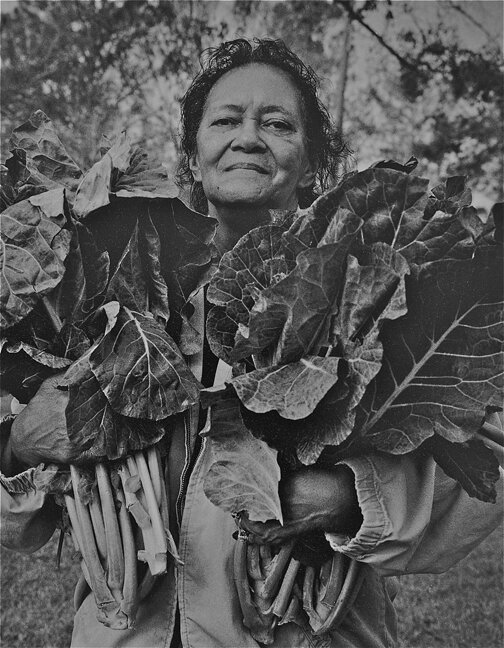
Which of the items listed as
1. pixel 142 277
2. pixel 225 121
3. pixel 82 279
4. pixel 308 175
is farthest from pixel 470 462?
pixel 225 121

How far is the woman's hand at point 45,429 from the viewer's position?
4.76ft

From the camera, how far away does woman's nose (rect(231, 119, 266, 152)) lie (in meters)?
1.87

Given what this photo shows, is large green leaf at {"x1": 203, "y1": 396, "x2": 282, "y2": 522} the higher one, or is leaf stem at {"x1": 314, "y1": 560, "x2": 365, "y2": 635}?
large green leaf at {"x1": 203, "y1": 396, "x2": 282, "y2": 522}

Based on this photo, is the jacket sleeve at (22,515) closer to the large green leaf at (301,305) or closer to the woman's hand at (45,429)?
the woman's hand at (45,429)

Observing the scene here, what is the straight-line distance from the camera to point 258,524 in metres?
1.41

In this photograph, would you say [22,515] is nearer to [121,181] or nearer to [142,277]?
[142,277]

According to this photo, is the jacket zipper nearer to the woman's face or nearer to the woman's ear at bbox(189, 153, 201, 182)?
the woman's face

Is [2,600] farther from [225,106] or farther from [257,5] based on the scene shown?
[257,5]

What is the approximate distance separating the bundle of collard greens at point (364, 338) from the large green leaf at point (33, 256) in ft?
1.57

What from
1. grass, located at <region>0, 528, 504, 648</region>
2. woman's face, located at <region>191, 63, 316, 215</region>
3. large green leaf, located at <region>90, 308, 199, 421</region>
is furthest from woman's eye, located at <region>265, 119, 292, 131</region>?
grass, located at <region>0, 528, 504, 648</region>

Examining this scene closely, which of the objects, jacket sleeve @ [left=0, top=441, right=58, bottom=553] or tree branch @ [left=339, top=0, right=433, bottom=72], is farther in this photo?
tree branch @ [left=339, top=0, right=433, bottom=72]

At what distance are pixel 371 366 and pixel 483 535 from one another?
0.67 metres

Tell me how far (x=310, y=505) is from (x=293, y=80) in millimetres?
1451

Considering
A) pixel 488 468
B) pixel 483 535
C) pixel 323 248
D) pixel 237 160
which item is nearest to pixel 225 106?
pixel 237 160
